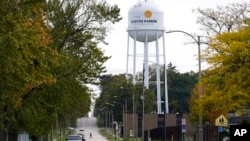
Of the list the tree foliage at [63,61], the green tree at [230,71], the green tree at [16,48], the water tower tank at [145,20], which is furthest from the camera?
the water tower tank at [145,20]

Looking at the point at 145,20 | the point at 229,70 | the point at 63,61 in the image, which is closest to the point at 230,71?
the point at 229,70

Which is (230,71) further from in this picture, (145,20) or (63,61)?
(145,20)

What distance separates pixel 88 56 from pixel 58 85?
13.1 ft

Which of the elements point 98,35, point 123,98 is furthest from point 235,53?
point 123,98

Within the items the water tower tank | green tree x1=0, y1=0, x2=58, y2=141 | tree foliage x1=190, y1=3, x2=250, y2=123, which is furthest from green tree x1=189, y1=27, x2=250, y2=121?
the water tower tank

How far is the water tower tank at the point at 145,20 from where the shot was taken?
107062 millimetres

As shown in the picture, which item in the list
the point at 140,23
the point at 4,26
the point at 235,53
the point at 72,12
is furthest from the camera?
the point at 140,23

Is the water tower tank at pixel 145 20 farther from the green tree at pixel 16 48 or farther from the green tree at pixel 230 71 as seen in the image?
the green tree at pixel 16 48

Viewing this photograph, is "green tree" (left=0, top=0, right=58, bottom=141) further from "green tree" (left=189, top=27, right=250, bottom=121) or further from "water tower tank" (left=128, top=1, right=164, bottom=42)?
"water tower tank" (left=128, top=1, right=164, bottom=42)

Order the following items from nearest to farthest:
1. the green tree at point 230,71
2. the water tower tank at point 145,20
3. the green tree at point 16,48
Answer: the green tree at point 16,48
the green tree at point 230,71
the water tower tank at point 145,20

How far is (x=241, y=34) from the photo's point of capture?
104 ft

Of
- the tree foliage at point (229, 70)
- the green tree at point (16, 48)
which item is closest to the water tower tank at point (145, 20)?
the tree foliage at point (229, 70)

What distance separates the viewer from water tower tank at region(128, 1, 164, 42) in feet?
351

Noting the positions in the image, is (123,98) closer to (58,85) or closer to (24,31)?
(58,85)
